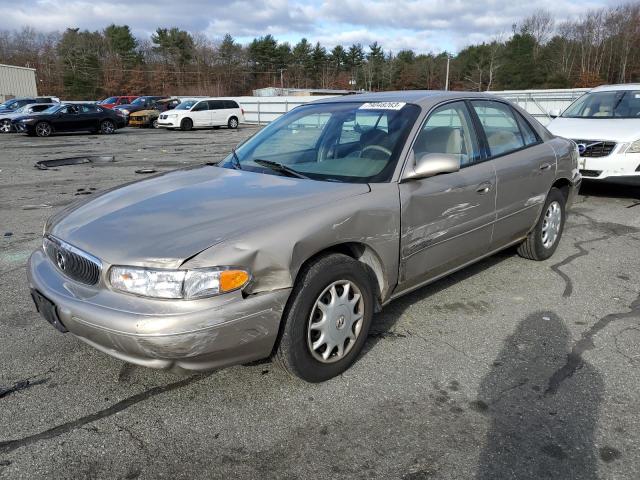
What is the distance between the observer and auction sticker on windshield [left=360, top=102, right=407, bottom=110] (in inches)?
146

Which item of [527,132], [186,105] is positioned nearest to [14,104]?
[186,105]

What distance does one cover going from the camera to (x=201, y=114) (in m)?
27.6

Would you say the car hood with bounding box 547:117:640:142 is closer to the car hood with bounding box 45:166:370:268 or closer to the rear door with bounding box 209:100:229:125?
the car hood with bounding box 45:166:370:268

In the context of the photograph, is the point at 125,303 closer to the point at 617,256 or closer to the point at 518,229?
the point at 518,229

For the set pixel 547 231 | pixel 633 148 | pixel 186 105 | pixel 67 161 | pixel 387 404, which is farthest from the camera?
pixel 186 105

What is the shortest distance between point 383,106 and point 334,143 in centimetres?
45

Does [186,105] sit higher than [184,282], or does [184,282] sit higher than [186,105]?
[186,105]

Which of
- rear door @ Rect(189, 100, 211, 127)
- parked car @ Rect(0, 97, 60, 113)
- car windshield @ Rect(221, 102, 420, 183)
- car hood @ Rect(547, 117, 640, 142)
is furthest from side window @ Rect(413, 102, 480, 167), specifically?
parked car @ Rect(0, 97, 60, 113)

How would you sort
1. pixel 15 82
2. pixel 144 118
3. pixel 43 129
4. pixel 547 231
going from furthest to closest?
pixel 15 82, pixel 144 118, pixel 43 129, pixel 547 231

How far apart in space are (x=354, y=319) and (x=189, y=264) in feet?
3.60

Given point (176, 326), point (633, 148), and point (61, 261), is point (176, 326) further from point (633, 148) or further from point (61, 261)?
point (633, 148)

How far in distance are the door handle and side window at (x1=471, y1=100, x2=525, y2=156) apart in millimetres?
324

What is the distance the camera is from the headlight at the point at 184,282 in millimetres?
2375

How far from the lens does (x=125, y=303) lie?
243 centimetres
